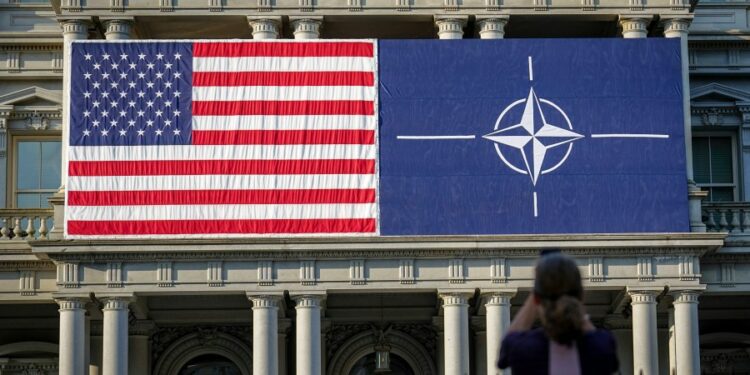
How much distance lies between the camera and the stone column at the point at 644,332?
35.6 meters

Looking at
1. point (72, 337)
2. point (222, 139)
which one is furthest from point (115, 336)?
point (222, 139)

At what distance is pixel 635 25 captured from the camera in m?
37.4

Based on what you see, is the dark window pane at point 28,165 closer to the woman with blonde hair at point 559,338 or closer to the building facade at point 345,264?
the building facade at point 345,264

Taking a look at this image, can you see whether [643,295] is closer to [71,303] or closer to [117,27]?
[71,303]

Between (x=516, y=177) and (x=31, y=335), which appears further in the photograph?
(x=31, y=335)

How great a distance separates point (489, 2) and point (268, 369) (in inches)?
366


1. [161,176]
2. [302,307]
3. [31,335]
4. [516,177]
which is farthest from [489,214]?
[31,335]

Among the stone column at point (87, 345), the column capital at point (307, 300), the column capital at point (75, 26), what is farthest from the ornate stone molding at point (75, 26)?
the column capital at point (307, 300)

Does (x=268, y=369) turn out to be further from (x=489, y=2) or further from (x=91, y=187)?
(x=489, y=2)

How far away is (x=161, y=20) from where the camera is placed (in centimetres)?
3744

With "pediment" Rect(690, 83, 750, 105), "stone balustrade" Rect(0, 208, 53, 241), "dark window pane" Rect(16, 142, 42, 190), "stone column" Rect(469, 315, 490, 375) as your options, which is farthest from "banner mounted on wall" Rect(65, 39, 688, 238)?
"dark window pane" Rect(16, 142, 42, 190)

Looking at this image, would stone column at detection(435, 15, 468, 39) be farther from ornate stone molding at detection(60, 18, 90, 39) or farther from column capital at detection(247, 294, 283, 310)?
ornate stone molding at detection(60, 18, 90, 39)

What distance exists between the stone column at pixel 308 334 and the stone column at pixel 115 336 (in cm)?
358

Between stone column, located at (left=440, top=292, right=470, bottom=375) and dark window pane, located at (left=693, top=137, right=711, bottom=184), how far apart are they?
25.1 ft
